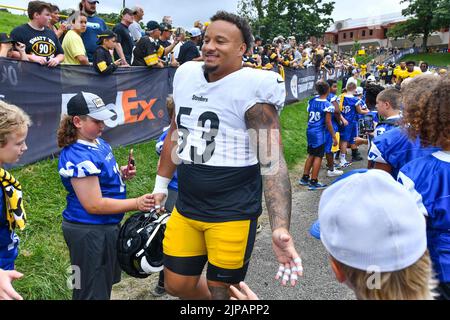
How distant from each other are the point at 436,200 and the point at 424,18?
67.1 metres

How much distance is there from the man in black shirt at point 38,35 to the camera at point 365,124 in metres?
6.63

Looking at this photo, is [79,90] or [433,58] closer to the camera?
A: [79,90]

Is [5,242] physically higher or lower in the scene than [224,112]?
lower

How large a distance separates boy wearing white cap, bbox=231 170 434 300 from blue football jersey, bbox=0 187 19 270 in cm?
179

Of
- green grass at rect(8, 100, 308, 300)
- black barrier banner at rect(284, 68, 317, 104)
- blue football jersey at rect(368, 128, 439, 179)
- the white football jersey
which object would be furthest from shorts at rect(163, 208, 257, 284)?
black barrier banner at rect(284, 68, 317, 104)

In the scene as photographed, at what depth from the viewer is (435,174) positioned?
2100 millimetres

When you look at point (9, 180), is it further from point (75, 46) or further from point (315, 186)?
point (315, 186)

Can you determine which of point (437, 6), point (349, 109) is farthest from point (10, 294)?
point (437, 6)

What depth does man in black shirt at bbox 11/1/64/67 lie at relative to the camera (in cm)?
564

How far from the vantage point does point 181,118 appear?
8.73 ft

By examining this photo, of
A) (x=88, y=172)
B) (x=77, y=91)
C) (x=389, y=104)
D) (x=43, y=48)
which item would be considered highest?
(x=43, y=48)

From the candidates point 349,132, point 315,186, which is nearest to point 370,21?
point 349,132

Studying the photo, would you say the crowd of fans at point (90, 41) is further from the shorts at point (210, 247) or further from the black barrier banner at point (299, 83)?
the black barrier banner at point (299, 83)

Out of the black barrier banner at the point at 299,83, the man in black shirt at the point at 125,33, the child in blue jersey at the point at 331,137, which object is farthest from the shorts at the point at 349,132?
the black barrier banner at the point at 299,83
